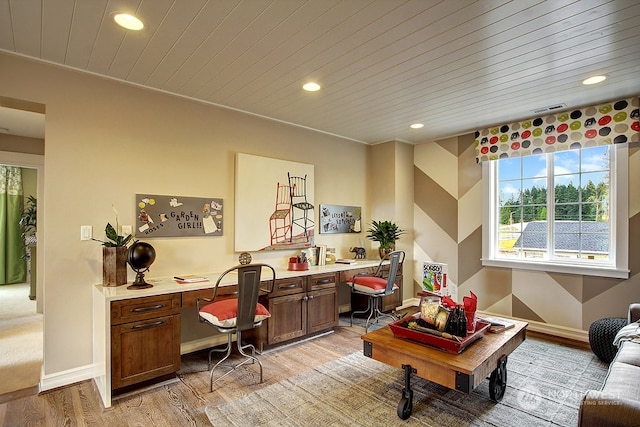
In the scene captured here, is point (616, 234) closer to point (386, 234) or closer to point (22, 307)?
point (386, 234)

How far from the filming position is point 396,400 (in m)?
2.50

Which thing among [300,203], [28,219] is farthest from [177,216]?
[28,219]

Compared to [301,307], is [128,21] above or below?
above

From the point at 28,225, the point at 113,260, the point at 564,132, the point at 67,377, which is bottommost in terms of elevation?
the point at 67,377

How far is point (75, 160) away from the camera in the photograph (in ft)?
9.22

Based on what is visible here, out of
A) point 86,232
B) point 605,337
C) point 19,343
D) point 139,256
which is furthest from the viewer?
point 19,343

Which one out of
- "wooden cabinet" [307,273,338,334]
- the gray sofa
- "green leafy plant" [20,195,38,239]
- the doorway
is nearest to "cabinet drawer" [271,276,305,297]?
"wooden cabinet" [307,273,338,334]

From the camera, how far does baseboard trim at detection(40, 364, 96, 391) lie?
2.66 metres

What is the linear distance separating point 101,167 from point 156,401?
1987 mm

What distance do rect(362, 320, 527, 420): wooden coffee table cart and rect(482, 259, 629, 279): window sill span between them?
1.68 meters

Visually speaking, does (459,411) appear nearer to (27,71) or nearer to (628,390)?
(628,390)

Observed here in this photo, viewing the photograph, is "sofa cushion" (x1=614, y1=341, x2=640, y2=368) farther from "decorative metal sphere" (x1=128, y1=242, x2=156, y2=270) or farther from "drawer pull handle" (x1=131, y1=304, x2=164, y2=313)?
"decorative metal sphere" (x1=128, y1=242, x2=156, y2=270)

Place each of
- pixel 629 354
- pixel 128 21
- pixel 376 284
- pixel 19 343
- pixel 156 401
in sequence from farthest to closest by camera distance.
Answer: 1. pixel 376 284
2. pixel 19 343
3. pixel 156 401
4. pixel 629 354
5. pixel 128 21

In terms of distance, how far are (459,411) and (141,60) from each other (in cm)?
350
